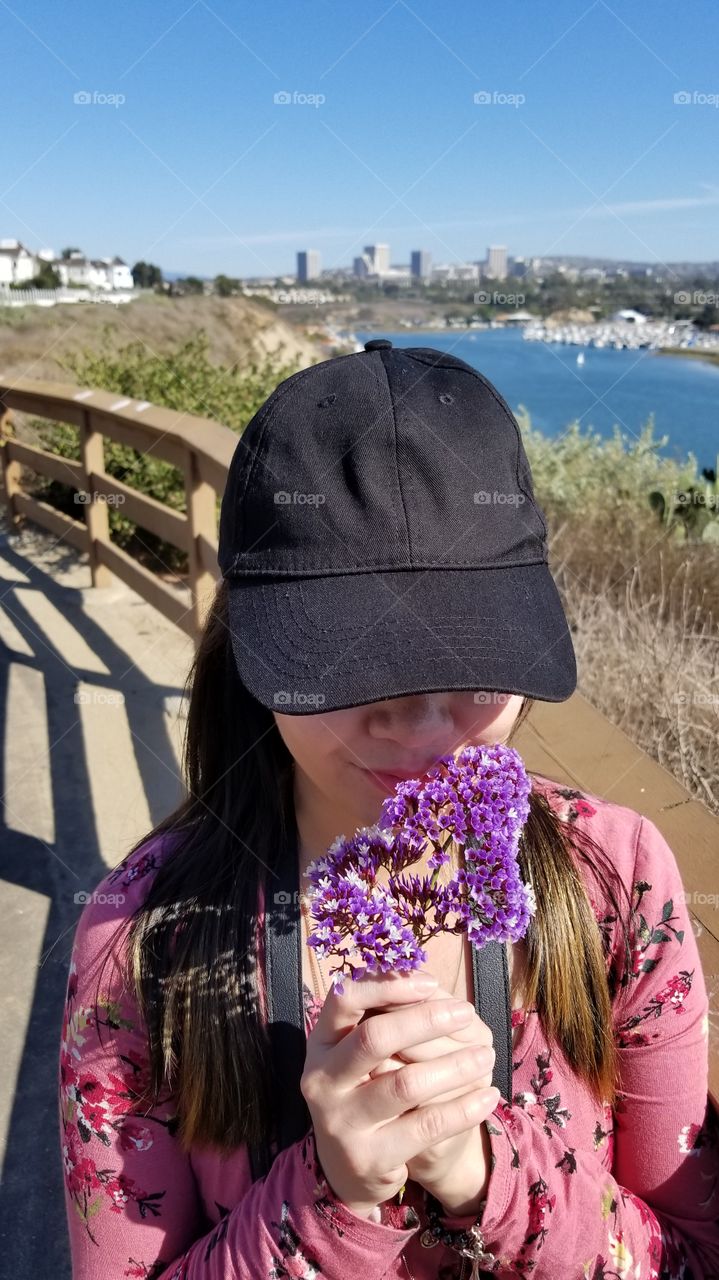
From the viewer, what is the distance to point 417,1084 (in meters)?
0.94

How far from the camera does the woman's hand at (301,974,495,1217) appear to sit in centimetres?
94

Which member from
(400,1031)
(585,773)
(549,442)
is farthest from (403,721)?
(549,442)

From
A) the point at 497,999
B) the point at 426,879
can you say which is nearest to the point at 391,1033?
the point at 426,879

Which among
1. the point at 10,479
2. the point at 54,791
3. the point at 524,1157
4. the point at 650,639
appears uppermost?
the point at 524,1157

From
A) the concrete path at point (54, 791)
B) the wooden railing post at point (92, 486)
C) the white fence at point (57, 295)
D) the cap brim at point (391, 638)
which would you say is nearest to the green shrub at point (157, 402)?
the concrete path at point (54, 791)

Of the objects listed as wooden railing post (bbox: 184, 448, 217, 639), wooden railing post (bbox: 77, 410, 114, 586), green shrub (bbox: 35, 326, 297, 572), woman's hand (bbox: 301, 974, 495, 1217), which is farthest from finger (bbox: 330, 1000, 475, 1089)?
green shrub (bbox: 35, 326, 297, 572)

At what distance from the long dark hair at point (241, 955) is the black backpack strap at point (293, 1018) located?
0.9 inches

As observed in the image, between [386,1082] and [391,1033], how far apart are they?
0.21 feet

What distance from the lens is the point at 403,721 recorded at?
1178 millimetres

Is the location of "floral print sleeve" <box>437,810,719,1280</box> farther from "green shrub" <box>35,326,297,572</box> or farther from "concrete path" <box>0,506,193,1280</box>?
"green shrub" <box>35,326,297,572</box>

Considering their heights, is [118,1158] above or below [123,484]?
below

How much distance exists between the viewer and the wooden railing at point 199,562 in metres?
1.82

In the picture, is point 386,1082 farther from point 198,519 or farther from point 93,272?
point 93,272

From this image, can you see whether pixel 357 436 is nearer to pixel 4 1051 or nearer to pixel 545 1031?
pixel 545 1031
